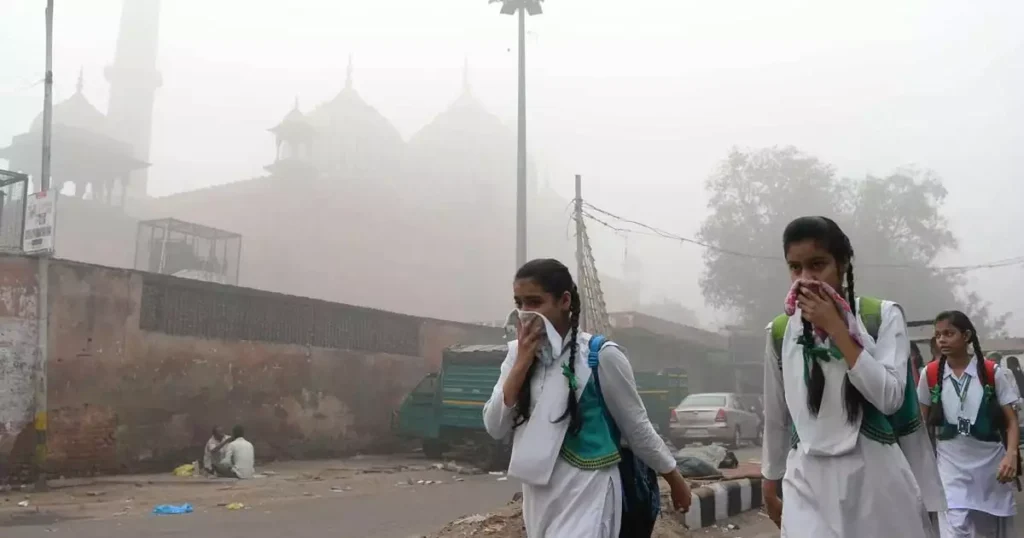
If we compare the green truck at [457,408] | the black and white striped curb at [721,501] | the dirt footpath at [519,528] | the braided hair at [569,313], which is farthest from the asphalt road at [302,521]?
the braided hair at [569,313]

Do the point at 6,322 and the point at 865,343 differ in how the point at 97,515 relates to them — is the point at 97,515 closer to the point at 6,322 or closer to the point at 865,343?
the point at 6,322

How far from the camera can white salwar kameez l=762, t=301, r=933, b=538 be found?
2.28 m

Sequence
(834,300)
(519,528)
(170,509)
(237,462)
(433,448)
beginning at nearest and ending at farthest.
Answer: (834,300)
(519,528)
(170,509)
(237,462)
(433,448)

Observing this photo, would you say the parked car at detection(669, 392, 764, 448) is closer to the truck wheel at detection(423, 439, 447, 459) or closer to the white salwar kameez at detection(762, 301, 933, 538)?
the truck wheel at detection(423, 439, 447, 459)

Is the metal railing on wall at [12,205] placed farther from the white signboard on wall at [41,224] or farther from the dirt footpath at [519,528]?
the dirt footpath at [519,528]

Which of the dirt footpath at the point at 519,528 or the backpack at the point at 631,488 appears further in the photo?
the dirt footpath at the point at 519,528

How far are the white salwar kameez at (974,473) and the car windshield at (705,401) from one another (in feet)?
45.2

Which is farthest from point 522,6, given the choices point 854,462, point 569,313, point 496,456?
point 854,462

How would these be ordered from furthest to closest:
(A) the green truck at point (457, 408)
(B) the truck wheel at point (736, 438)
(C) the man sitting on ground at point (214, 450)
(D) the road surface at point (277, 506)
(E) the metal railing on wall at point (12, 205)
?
(B) the truck wheel at point (736, 438) < (A) the green truck at point (457, 408) < (E) the metal railing on wall at point (12, 205) < (C) the man sitting on ground at point (214, 450) < (D) the road surface at point (277, 506)

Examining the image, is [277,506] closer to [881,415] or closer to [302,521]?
[302,521]

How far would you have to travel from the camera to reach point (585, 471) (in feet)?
8.86

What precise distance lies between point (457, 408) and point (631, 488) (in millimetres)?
11445

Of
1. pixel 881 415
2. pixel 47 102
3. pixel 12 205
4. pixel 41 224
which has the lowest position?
pixel 881 415

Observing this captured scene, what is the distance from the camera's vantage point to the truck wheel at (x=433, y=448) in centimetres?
1498
